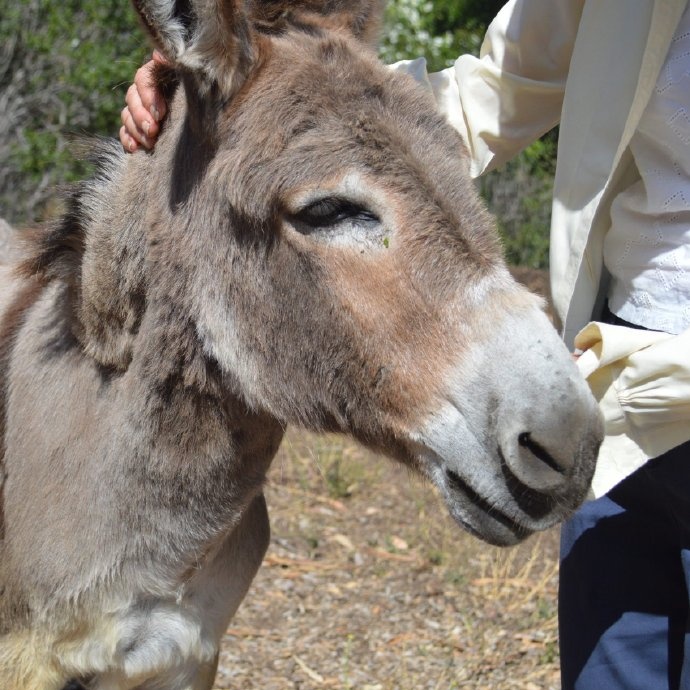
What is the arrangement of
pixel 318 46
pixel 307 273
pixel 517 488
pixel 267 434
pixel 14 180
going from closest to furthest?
pixel 517 488 → pixel 307 273 → pixel 318 46 → pixel 267 434 → pixel 14 180

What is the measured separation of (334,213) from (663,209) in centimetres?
68

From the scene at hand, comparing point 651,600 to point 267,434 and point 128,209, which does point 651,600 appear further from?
point 128,209

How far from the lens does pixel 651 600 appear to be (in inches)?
98.7

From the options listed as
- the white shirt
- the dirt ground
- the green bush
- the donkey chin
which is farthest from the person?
the green bush

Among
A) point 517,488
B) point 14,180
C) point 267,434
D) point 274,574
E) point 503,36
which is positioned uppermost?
point 503,36

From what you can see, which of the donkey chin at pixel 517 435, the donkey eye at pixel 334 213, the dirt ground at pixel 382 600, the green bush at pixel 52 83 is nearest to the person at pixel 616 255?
the donkey chin at pixel 517 435

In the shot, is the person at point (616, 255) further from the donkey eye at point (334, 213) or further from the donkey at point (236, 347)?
the donkey eye at point (334, 213)

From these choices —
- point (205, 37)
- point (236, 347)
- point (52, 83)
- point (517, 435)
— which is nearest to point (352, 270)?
point (236, 347)

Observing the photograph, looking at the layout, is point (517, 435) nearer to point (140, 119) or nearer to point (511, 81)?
point (511, 81)

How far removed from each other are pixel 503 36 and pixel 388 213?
0.78m

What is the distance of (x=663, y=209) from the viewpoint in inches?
82.5

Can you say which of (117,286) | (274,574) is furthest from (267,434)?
(274,574)

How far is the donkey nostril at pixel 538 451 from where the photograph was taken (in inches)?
73.4

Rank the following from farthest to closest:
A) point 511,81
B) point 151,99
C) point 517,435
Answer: point 511,81, point 151,99, point 517,435
